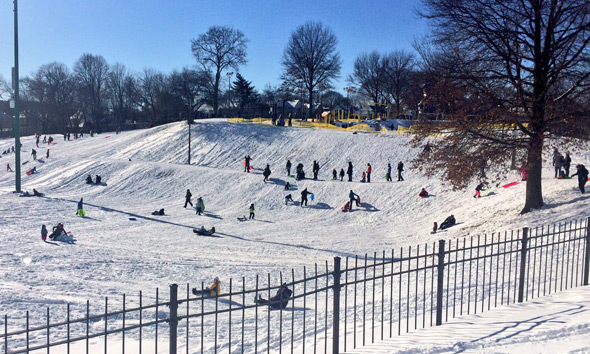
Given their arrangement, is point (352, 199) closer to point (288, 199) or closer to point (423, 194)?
point (423, 194)

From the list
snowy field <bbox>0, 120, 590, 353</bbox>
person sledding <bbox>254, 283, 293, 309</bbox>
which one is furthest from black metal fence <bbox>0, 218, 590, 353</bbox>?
snowy field <bbox>0, 120, 590, 353</bbox>

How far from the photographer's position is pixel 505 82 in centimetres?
1741

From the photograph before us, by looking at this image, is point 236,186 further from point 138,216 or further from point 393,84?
point 393,84

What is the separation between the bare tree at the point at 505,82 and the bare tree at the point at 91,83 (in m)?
83.7

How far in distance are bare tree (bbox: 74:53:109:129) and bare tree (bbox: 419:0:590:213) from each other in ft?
275

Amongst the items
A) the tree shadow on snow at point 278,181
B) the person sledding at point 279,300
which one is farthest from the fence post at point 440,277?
the tree shadow on snow at point 278,181

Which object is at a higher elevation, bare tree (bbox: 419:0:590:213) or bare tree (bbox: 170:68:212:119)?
bare tree (bbox: 170:68:212:119)

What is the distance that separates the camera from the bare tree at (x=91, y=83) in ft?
298

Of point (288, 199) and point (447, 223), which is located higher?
point (288, 199)

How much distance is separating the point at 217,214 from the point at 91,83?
7556 cm

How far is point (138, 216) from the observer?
25891 millimetres

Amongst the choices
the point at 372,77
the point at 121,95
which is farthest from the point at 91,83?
the point at 372,77

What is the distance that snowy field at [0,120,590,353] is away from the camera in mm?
13773

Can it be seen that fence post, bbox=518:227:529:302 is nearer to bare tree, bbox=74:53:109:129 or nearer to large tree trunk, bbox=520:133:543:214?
large tree trunk, bbox=520:133:543:214
